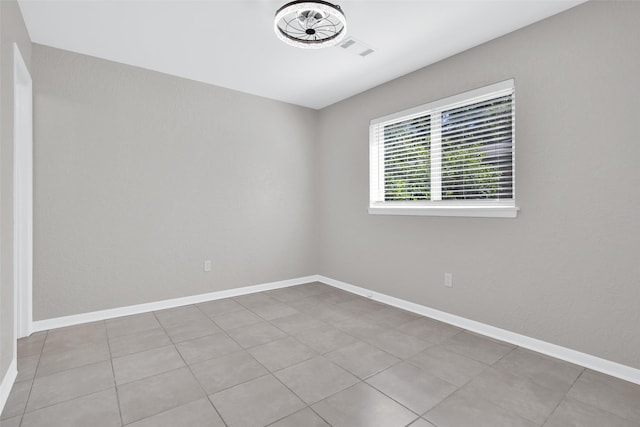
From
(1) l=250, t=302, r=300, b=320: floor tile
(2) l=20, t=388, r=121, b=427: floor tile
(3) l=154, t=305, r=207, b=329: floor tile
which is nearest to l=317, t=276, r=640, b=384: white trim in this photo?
(1) l=250, t=302, r=300, b=320: floor tile

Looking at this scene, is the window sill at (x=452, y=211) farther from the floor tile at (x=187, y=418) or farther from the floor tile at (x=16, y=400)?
the floor tile at (x=16, y=400)

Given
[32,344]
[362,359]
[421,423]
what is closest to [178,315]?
[32,344]

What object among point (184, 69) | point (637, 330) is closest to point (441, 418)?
point (637, 330)

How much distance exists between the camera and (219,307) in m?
3.57

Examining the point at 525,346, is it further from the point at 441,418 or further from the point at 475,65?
the point at 475,65

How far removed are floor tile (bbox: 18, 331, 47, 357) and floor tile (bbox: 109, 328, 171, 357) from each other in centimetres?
49

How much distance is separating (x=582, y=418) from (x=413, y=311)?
1751 millimetres

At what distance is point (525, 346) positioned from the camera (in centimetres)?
254

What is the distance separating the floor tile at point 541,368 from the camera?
2.05 meters

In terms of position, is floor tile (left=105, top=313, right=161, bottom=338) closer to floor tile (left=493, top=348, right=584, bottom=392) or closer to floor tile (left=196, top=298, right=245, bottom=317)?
floor tile (left=196, top=298, right=245, bottom=317)

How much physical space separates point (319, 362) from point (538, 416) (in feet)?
4.32

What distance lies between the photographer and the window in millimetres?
2746

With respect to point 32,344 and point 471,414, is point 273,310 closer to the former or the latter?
point 32,344

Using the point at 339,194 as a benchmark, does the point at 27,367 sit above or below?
below
